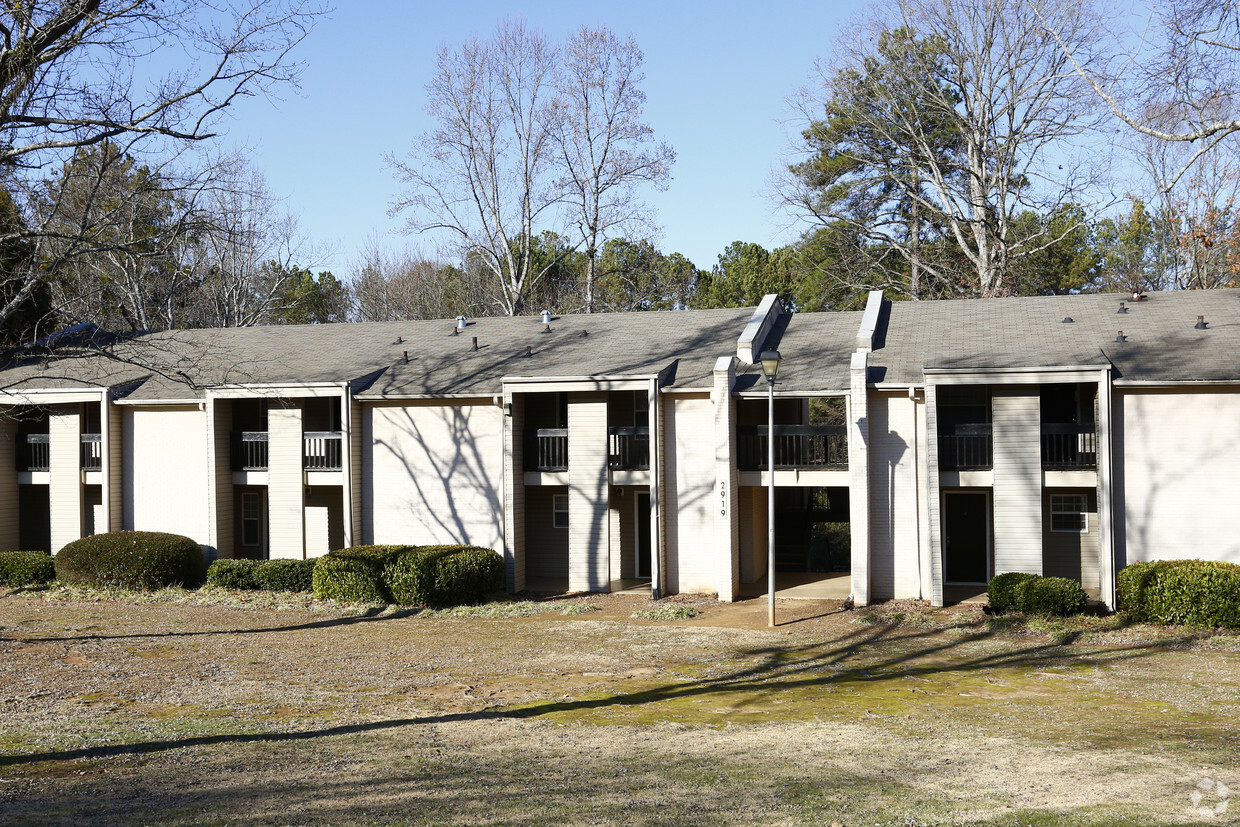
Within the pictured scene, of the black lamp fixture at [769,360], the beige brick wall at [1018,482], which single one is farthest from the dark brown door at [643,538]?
the beige brick wall at [1018,482]

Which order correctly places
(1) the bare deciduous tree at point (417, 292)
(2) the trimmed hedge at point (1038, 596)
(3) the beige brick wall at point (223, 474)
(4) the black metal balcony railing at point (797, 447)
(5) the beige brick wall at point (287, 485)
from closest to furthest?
(2) the trimmed hedge at point (1038, 596) < (4) the black metal balcony railing at point (797, 447) < (5) the beige brick wall at point (287, 485) < (3) the beige brick wall at point (223, 474) < (1) the bare deciduous tree at point (417, 292)

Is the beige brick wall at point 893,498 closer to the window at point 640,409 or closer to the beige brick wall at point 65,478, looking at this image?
the window at point 640,409

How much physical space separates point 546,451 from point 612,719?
39.4 ft

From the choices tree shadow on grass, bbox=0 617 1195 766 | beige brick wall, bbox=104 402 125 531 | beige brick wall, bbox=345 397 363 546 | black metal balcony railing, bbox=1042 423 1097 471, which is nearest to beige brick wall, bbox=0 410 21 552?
beige brick wall, bbox=104 402 125 531

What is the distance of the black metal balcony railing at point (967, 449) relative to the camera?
20959mm

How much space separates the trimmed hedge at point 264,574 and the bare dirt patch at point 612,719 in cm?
257

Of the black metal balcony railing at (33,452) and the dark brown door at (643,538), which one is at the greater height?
the black metal balcony railing at (33,452)

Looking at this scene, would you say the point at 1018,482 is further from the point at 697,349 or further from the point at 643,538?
the point at 643,538

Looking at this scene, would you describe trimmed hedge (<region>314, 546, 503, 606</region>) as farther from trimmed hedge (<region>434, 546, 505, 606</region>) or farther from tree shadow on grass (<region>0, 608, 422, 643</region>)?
tree shadow on grass (<region>0, 608, 422, 643</region>)

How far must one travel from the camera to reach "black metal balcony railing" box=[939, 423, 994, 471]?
2096 cm

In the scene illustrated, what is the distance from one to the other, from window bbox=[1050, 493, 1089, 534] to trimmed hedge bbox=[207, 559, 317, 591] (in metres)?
16.8

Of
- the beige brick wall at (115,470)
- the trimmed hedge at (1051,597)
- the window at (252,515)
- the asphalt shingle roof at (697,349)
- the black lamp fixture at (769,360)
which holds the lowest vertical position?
the trimmed hedge at (1051,597)

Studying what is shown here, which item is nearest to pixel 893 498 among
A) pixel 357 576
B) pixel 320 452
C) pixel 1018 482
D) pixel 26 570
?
pixel 1018 482

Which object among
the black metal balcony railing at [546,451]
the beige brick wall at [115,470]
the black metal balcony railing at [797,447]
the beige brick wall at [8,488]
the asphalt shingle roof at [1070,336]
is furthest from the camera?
the beige brick wall at [8,488]
